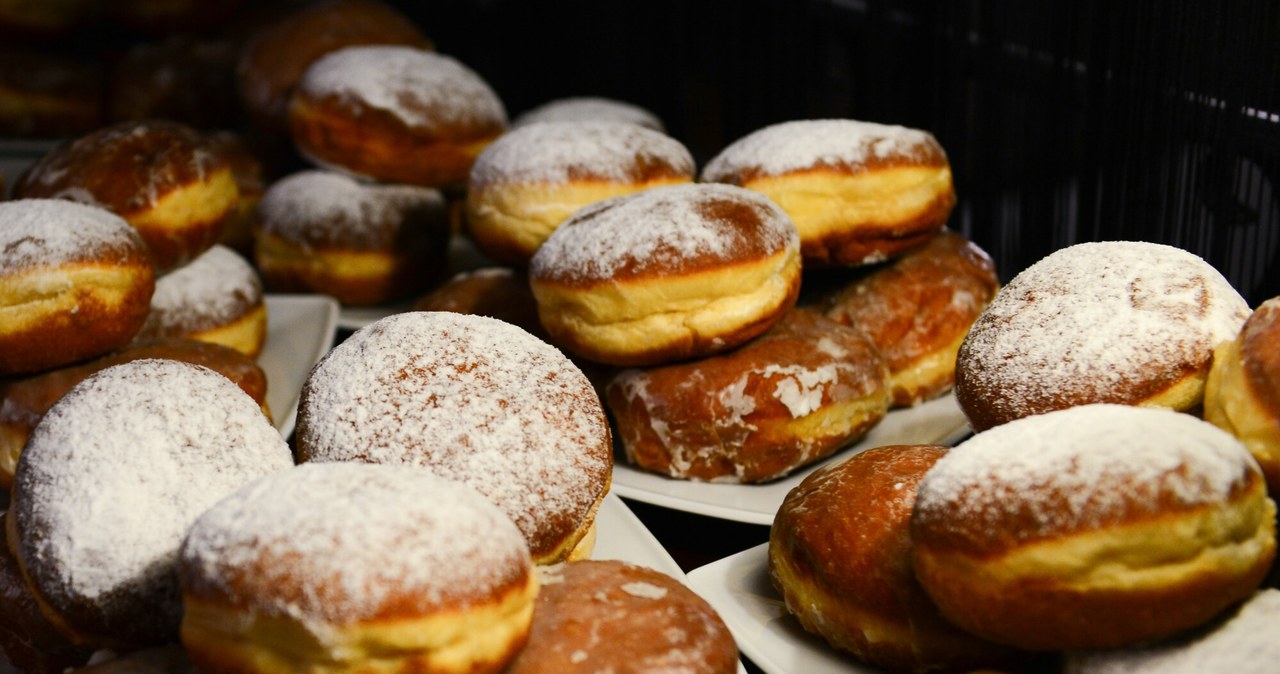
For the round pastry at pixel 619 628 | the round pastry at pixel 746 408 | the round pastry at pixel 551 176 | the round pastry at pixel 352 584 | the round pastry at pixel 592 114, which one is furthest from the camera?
the round pastry at pixel 592 114

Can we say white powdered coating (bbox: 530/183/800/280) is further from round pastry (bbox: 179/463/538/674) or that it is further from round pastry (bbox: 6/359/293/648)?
round pastry (bbox: 179/463/538/674)

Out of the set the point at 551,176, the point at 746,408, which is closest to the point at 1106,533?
the point at 746,408

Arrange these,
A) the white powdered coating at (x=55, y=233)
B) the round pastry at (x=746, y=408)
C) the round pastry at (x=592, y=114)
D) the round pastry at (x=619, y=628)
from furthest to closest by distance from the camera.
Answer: the round pastry at (x=592, y=114)
the round pastry at (x=746, y=408)
the white powdered coating at (x=55, y=233)
the round pastry at (x=619, y=628)

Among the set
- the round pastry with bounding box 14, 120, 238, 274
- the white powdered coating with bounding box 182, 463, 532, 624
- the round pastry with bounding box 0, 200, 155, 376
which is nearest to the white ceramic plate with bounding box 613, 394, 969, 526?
the white powdered coating with bounding box 182, 463, 532, 624

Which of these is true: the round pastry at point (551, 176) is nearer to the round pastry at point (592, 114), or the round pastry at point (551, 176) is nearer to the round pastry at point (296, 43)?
the round pastry at point (592, 114)

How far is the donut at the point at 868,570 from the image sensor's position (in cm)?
104

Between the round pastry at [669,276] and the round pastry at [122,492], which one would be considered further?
the round pastry at [669,276]

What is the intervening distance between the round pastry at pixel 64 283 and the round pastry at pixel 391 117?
2.49 ft

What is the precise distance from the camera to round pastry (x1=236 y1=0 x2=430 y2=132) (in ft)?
8.75

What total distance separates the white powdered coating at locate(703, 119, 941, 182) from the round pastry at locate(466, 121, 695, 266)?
0.15m

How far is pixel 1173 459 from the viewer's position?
847mm

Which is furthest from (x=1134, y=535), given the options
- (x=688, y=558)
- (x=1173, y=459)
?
(x=688, y=558)

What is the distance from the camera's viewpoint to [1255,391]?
95cm

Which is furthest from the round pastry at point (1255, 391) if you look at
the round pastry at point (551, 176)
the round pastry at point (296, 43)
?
the round pastry at point (296, 43)
